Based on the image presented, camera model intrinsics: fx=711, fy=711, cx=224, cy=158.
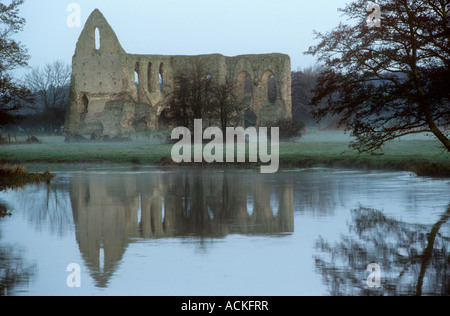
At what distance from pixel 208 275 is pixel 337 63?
12.6m

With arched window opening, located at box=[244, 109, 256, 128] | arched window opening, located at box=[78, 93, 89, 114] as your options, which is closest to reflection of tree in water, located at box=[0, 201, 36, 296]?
arched window opening, located at box=[78, 93, 89, 114]

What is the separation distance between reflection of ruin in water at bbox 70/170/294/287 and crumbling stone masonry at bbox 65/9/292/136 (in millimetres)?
38110

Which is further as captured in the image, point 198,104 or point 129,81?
point 129,81

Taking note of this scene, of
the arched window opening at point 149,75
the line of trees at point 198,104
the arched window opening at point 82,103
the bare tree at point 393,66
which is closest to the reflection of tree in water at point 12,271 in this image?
the bare tree at point 393,66

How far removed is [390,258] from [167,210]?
20.2ft

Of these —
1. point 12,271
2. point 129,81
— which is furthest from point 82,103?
point 12,271

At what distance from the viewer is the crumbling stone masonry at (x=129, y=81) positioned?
59.6 metres

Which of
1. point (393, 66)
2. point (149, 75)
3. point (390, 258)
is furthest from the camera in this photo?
point (149, 75)

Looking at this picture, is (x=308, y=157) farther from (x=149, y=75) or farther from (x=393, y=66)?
(x=149, y=75)

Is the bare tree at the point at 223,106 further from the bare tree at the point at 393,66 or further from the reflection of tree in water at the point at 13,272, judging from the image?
the reflection of tree in water at the point at 13,272

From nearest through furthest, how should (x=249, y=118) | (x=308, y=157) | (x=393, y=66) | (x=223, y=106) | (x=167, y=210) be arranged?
(x=167, y=210) < (x=393, y=66) < (x=308, y=157) < (x=223, y=106) < (x=249, y=118)

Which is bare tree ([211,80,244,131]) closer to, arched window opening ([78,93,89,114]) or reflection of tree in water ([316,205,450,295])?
arched window opening ([78,93,89,114])

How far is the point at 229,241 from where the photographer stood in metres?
9.76
